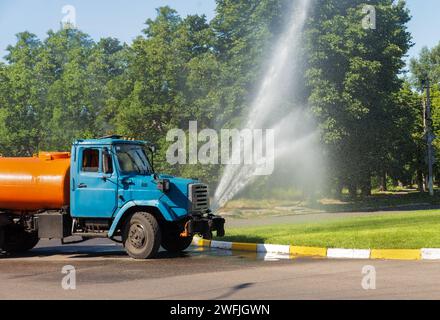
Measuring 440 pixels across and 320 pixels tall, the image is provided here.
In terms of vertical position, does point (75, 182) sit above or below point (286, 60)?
below

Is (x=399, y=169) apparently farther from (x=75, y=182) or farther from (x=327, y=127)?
(x=75, y=182)

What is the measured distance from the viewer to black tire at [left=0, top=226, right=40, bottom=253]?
17438 mm

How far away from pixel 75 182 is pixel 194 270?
434 centimetres

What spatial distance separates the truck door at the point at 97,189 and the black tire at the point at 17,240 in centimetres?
220

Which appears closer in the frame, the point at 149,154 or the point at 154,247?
the point at 154,247

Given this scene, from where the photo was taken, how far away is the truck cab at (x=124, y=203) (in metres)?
15.4

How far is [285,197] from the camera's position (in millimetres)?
41688

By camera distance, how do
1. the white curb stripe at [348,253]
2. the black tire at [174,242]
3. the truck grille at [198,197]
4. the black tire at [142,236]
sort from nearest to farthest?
the white curb stripe at [348,253] → the black tire at [142,236] → the truck grille at [198,197] → the black tire at [174,242]

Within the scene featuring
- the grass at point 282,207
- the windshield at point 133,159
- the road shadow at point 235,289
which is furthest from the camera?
the grass at point 282,207
